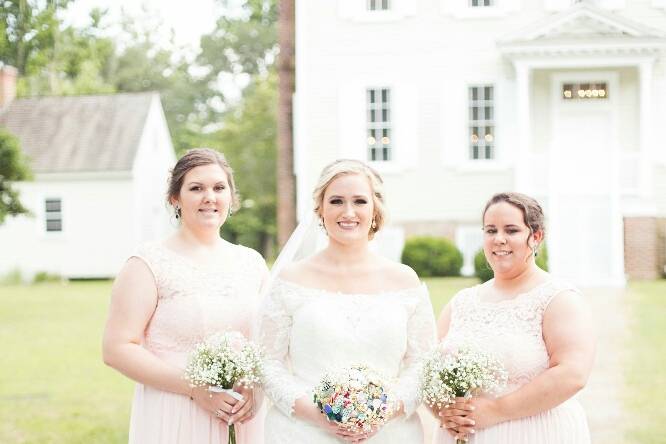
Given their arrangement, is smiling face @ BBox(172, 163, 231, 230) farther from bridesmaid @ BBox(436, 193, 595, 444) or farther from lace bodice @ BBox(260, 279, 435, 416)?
bridesmaid @ BBox(436, 193, 595, 444)

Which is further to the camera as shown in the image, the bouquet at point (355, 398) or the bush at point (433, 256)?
the bush at point (433, 256)

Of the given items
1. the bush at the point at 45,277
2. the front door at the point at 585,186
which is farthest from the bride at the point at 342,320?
the bush at the point at 45,277

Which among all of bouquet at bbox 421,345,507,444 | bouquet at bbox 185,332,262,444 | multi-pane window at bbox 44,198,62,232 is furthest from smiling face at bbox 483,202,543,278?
multi-pane window at bbox 44,198,62,232

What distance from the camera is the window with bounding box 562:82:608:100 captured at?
12.8 m

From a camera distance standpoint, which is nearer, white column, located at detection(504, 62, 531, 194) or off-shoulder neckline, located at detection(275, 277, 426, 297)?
off-shoulder neckline, located at detection(275, 277, 426, 297)

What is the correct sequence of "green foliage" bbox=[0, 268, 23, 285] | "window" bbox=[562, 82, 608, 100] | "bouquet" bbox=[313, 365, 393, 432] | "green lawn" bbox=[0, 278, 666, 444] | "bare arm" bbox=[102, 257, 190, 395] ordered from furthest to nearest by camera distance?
"green foliage" bbox=[0, 268, 23, 285] < "window" bbox=[562, 82, 608, 100] < "green lawn" bbox=[0, 278, 666, 444] < "bare arm" bbox=[102, 257, 190, 395] < "bouquet" bbox=[313, 365, 393, 432]

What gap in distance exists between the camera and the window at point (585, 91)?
12.8 meters

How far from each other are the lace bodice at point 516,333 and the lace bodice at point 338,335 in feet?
0.40

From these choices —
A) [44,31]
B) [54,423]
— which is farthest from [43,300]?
[54,423]

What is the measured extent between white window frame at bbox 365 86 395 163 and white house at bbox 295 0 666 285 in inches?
0.7

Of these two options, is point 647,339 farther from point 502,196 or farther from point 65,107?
point 65,107

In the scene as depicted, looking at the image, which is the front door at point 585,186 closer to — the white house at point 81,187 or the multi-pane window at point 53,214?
the white house at point 81,187

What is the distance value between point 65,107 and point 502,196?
63.5ft

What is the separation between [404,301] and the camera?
2.83m
